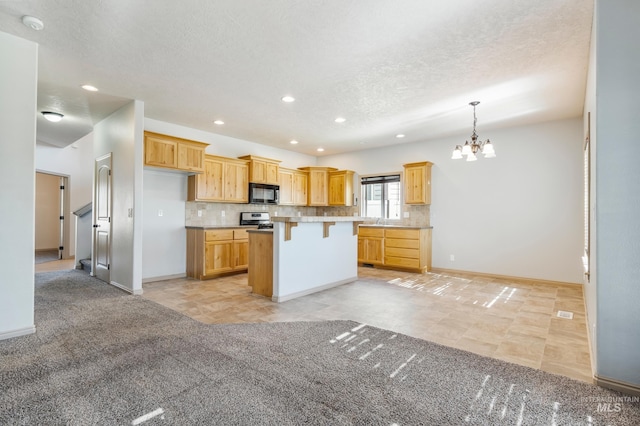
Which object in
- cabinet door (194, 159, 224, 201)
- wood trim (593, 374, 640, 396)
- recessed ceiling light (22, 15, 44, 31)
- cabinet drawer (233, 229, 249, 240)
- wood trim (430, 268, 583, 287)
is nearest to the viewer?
wood trim (593, 374, 640, 396)

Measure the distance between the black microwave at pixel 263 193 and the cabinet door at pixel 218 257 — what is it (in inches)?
45.8

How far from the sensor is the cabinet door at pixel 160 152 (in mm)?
4828

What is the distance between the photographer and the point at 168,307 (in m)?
3.81

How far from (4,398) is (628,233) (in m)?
3.98

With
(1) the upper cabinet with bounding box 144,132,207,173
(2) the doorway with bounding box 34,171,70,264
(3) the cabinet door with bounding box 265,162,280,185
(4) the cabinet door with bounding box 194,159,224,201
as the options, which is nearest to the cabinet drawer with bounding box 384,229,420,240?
(3) the cabinet door with bounding box 265,162,280,185

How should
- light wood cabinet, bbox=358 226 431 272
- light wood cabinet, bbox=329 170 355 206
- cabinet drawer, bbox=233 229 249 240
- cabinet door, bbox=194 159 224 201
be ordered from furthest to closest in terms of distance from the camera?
light wood cabinet, bbox=329 170 355 206
light wood cabinet, bbox=358 226 431 272
cabinet drawer, bbox=233 229 249 240
cabinet door, bbox=194 159 224 201

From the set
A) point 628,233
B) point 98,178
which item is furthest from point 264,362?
point 98,178

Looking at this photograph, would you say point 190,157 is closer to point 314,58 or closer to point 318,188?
point 314,58

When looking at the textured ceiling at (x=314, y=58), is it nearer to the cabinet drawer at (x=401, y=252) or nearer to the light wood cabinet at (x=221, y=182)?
the light wood cabinet at (x=221, y=182)

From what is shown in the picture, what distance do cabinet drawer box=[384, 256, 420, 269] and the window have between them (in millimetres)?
1065

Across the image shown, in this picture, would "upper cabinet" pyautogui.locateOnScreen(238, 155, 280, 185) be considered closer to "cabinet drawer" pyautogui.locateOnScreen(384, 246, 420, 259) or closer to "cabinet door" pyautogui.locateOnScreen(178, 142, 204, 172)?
"cabinet door" pyautogui.locateOnScreen(178, 142, 204, 172)

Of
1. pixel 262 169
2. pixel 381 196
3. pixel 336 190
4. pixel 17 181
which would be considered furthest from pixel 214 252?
pixel 381 196

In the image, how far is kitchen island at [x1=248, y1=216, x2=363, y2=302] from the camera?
4.11 metres

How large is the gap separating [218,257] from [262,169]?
209 cm
